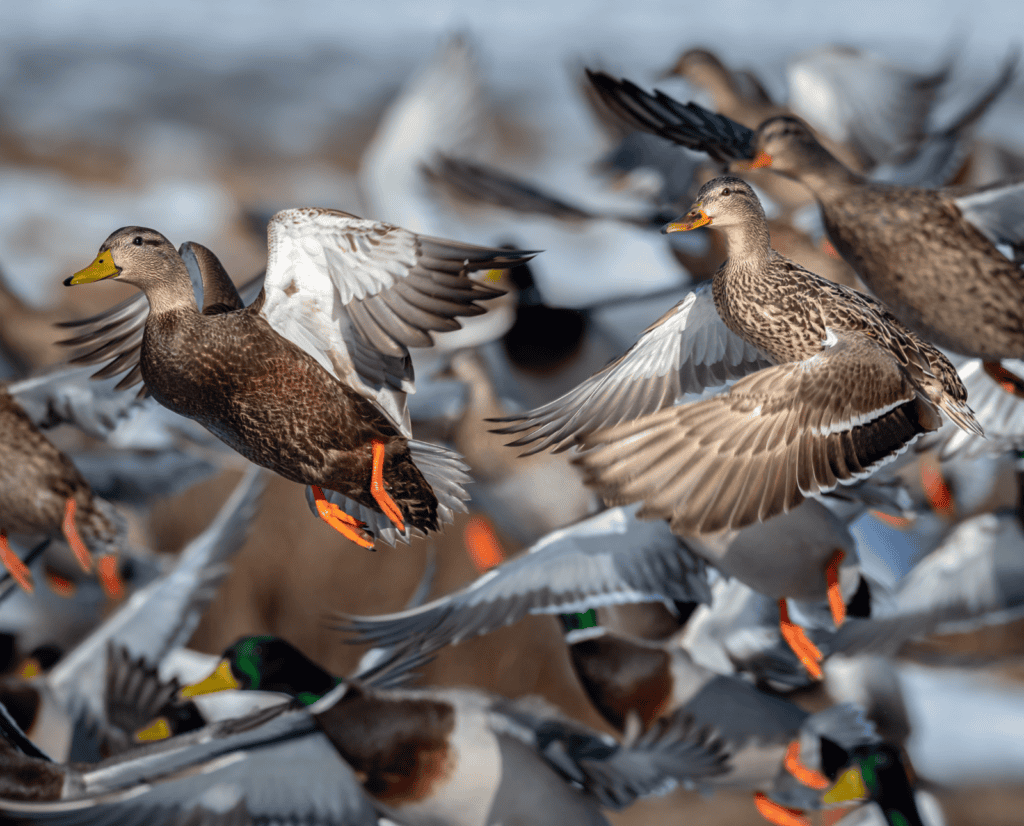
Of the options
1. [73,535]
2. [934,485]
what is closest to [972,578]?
[934,485]

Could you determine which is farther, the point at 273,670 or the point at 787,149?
the point at 273,670

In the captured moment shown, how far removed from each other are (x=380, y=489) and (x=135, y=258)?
0.35 m

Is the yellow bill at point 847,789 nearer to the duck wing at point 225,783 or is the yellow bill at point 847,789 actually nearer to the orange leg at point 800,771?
the orange leg at point 800,771

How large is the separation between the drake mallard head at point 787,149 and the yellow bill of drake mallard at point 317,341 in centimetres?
50

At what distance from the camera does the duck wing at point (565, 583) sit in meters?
1.87

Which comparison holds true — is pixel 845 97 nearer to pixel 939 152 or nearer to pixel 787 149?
pixel 939 152

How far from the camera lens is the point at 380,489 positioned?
1.15 m

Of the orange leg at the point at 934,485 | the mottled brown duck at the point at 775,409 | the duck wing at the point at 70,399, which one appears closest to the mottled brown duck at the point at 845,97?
the orange leg at the point at 934,485

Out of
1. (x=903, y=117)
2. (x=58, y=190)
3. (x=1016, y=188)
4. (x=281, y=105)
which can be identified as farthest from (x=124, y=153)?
(x=1016, y=188)

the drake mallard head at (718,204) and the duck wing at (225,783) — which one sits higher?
the drake mallard head at (718,204)

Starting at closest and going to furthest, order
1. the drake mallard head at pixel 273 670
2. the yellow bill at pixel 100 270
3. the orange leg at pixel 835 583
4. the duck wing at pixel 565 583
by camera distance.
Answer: the yellow bill at pixel 100 270 < the orange leg at pixel 835 583 < the duck wing at pixel 565 583 < the drake mallard head at pixel 273 670

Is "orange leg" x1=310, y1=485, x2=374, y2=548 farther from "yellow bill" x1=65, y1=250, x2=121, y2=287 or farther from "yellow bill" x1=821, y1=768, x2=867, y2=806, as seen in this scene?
"yellow bill" x1=821, y1=768, x2=867, y2=806

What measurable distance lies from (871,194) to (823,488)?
20.1 inches

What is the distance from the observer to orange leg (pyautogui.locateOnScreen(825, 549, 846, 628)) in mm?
1670
